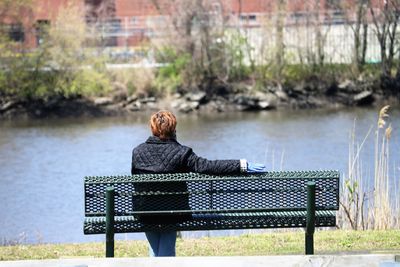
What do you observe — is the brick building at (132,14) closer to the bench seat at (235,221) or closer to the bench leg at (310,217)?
the bench seat at (235,221)

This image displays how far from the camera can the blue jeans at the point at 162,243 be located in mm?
8449

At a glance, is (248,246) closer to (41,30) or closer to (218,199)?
(218,199)

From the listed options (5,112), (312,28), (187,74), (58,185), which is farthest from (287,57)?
(58,185)

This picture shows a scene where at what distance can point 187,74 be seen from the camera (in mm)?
40375

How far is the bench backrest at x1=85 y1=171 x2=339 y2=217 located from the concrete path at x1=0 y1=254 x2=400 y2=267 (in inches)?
33.8

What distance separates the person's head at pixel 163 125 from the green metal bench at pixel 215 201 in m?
0.35

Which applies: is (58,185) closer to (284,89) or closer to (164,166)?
(164,166)

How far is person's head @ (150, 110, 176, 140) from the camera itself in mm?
8266

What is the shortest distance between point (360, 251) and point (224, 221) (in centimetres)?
161

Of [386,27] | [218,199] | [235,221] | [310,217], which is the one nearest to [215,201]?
[218,199]

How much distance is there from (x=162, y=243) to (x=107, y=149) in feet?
59.7

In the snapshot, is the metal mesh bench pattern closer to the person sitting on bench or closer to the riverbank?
the person sitting on bench

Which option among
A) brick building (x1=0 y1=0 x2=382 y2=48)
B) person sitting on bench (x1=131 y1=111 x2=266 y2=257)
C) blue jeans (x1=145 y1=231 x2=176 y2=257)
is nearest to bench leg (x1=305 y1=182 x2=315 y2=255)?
person sitting on bench (x1=131 y1=111 x2=266 y2=257)

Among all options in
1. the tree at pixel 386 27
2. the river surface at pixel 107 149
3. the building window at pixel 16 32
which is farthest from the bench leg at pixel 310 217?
the building window at pixel 16 32
